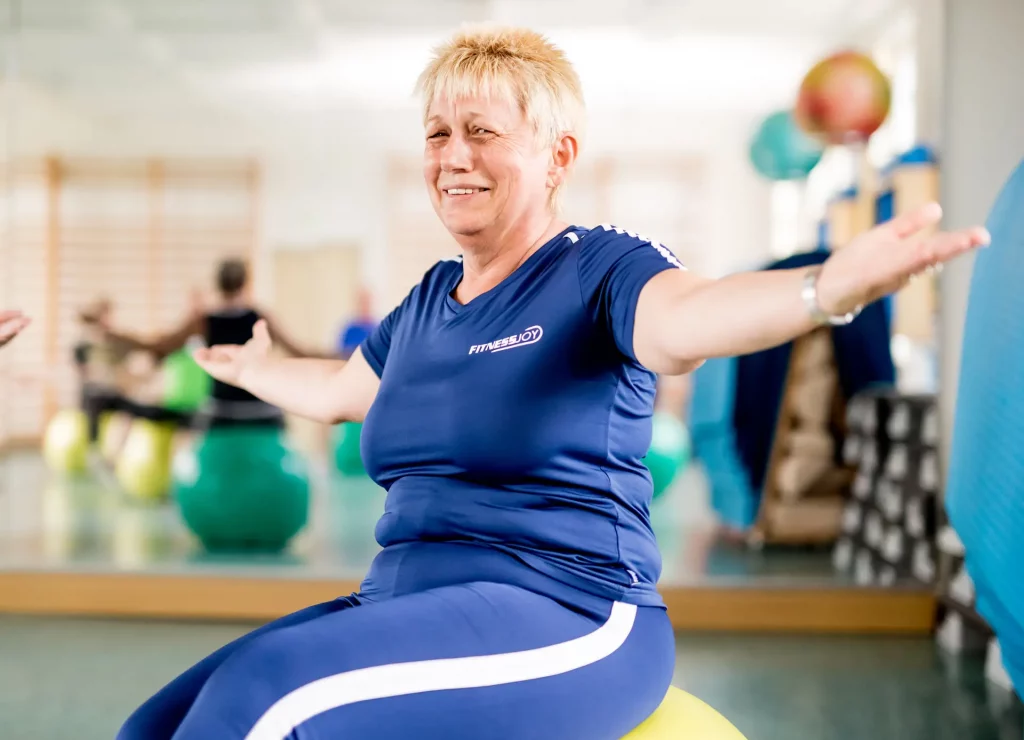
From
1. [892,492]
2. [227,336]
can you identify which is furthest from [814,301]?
[227,336]

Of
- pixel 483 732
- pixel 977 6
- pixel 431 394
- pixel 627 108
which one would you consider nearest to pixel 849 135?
pixel 977 6

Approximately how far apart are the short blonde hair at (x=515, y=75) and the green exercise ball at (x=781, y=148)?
237cm

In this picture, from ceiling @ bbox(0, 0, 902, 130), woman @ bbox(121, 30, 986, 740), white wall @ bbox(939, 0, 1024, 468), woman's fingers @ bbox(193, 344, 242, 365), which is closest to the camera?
woman @ bbox(121, 30, 986, 740)

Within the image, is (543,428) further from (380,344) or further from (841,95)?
(841,95)

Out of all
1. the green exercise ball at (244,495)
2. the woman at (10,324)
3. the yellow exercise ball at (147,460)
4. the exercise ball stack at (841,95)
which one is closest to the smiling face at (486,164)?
the woman at (10,324)

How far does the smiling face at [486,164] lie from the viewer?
1284mm

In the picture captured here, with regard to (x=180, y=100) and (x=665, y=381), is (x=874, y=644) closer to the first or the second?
(x=665, y=381)

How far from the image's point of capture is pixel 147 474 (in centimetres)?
405

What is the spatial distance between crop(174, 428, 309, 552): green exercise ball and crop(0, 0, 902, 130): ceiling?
4.32 ft

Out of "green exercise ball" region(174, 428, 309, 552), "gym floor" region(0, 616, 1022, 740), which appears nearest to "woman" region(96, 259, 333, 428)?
"green exercise ball" region(174, 428, 309, 552)

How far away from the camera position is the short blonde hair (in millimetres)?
1276

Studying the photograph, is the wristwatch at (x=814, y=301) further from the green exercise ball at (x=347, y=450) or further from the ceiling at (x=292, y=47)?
the green exercise ball at (x=347, y=450)

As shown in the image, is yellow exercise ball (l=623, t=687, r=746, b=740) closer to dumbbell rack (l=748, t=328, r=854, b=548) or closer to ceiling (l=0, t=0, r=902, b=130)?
dumbbell rack (l=748, t=328, r=854, b=548)

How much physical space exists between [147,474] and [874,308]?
285cm
